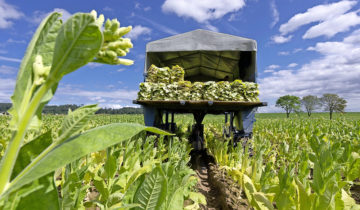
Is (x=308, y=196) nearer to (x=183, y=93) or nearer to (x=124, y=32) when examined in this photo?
(x=124, y=32)

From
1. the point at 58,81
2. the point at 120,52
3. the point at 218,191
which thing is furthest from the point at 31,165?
the point at 218,191

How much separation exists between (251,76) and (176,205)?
4.97 m

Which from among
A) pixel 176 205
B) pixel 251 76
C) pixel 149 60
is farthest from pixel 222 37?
pixel 176 205

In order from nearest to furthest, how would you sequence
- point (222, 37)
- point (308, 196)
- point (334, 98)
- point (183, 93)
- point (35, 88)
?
point (35, 88)
point (308, 196)
point (183, 93)
point (222, 37)
point (334, 98)

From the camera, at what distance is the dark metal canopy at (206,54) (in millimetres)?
5026

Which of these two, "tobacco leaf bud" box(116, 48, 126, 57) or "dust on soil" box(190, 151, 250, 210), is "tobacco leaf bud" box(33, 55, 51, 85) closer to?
"tobacco leaf bud" box(116, 48, 126, 57)

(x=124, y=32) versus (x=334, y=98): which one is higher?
(x=334, y=98)

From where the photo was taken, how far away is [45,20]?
0.54 m

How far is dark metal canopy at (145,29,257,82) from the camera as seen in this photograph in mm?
5026

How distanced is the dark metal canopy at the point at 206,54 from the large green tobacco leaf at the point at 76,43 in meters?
4.72

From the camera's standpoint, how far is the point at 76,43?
48cm

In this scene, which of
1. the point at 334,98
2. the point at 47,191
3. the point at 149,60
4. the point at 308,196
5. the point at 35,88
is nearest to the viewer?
the point at 35,88

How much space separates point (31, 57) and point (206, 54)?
21.4 ft

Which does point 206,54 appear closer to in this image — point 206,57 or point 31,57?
point 206,57
